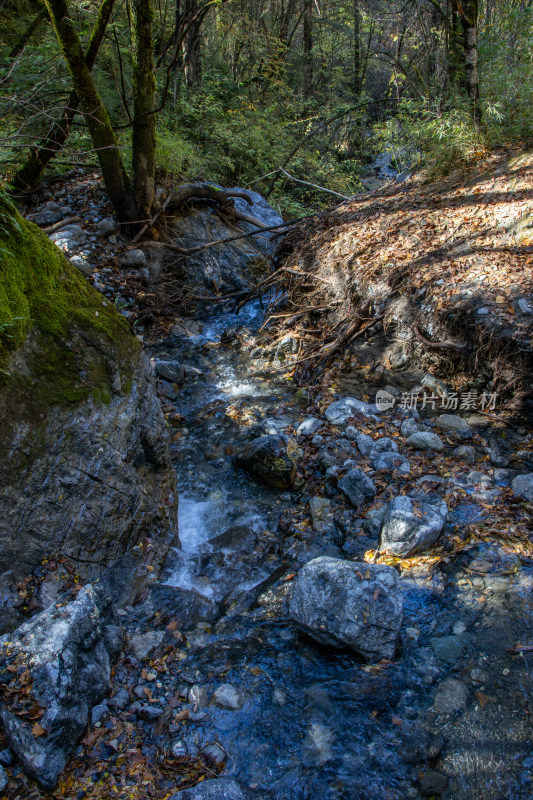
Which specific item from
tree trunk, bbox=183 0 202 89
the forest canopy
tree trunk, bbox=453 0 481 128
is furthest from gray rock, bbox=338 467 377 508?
tree trunk, bbox=183 0 202 89

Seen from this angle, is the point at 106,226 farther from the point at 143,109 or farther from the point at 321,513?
the point at 321,513

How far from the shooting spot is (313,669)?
9.46 ft

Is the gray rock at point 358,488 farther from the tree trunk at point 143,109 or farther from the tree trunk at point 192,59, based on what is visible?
the tree trunk at point 192,59

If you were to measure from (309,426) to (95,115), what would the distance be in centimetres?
637

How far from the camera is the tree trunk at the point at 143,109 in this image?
6859mm

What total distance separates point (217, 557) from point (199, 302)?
593 cm

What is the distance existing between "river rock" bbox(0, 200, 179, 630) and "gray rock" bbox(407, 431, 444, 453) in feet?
8.86

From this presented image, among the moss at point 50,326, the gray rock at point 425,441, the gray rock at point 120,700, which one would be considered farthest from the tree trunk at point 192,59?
the gray rock at point 120,700

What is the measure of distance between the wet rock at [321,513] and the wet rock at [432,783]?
1.96 m

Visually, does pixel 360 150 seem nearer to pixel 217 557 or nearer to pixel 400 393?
pixel 400 393

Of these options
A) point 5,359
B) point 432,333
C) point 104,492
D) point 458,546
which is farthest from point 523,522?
point 5,359

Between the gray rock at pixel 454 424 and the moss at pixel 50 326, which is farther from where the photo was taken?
the gray rock at pixel 454 424

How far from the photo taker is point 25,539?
2848 mm

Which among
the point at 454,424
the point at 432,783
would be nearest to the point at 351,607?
the point at 432,783
